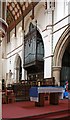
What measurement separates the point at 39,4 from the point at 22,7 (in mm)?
3613

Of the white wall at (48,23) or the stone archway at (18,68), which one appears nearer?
the white wall at (48,23)

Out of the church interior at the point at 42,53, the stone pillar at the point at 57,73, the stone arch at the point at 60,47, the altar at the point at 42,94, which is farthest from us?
the stone pillar at the point at 57,73

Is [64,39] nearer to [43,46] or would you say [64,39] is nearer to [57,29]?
[57,29]

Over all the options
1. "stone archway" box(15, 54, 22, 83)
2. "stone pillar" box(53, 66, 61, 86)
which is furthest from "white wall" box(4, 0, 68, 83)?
"stone archway" box(15, 54, 22, 83)

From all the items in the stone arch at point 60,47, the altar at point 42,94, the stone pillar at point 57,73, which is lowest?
the altar at point 42,94

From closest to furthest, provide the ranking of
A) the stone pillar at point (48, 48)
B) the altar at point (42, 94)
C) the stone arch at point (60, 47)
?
1. the altar at point (42, 94)
2. the stone arch at point (60, 47)
3. the stone pillar at point (48, 48)

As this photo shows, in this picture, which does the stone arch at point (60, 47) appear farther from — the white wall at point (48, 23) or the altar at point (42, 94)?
the altar at point (42, 94)

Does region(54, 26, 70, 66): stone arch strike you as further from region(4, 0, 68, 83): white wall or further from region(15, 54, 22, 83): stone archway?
region(15, 54, 22, 83): stone archway

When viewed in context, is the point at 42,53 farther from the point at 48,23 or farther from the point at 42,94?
the point at 42,94

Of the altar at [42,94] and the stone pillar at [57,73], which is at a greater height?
the stone pillar at [57,73]

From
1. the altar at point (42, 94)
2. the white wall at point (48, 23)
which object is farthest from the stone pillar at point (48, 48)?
the altar at point (42, 94)

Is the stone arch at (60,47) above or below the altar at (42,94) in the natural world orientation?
above

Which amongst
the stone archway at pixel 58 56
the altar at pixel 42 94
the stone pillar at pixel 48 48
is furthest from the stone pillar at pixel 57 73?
the altar at pixel 42 94

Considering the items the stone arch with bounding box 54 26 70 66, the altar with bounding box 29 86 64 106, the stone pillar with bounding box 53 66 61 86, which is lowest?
the altar with bounding box 29 86 64 106
